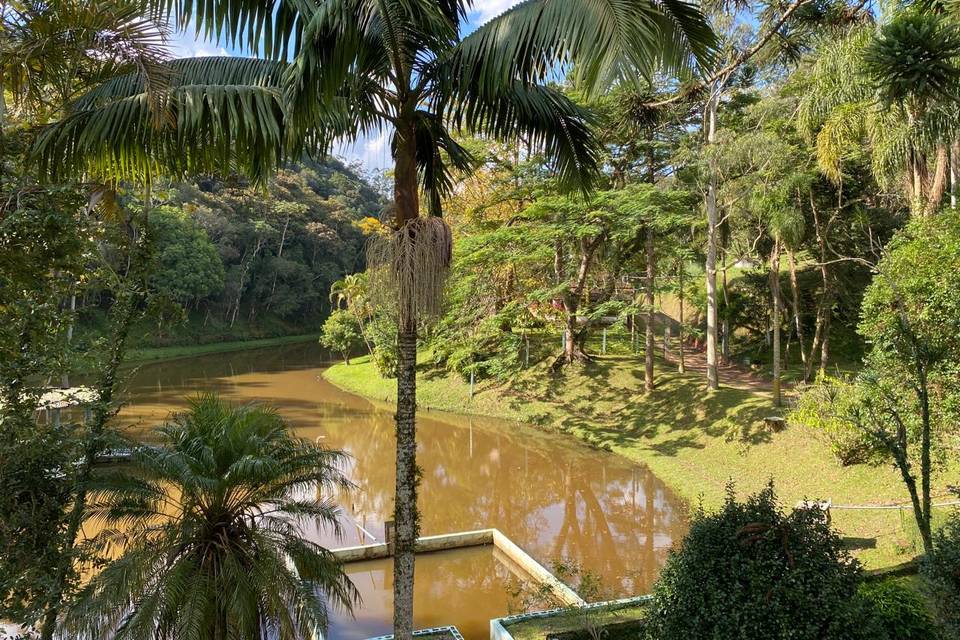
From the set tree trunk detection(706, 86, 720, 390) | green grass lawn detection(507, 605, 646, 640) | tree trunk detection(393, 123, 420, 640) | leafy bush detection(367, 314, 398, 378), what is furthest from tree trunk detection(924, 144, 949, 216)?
leafy bush detection(367, 314, 398, 378)

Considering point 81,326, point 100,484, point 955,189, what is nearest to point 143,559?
point 100,484

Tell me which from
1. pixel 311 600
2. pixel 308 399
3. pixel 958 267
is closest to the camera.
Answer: pixel 311 600

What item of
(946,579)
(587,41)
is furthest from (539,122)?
(946,579)

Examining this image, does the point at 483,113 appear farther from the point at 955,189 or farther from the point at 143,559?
the point at 955,189

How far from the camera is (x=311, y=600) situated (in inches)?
221

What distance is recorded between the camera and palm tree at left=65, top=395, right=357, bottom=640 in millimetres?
5195

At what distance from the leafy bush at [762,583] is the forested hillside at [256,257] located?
34.6 metres

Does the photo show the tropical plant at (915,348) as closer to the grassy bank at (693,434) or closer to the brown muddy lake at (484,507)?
the grassy bank at (693,434)

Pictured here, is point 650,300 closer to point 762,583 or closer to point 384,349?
point 384,349

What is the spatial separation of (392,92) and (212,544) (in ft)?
14.5

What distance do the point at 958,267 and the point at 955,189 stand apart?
3.65 m

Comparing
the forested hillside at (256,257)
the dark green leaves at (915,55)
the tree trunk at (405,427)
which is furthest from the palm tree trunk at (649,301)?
the forested hillside at (256,257)

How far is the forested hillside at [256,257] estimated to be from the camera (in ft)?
118

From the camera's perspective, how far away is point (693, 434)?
1561 centimetres
